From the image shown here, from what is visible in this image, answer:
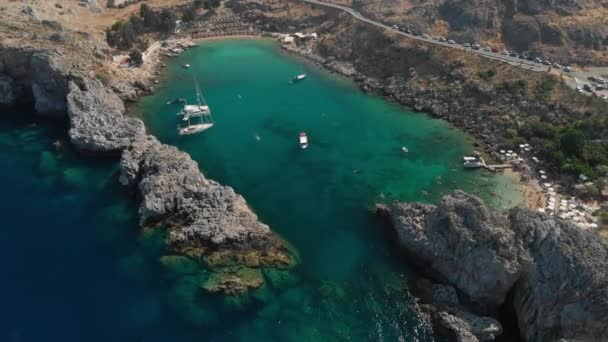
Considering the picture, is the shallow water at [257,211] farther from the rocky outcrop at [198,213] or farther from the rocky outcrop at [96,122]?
the rocky outcrop at [96,122]

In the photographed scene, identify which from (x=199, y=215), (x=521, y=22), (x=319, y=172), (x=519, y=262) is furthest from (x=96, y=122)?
(x=521, y=22)

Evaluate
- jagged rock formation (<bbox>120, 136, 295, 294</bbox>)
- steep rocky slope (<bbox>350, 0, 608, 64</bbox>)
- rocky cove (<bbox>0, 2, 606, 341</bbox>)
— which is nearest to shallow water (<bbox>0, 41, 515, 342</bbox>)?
jagged rock formation (<bbox>120, 136, 295, 294</bbox>)

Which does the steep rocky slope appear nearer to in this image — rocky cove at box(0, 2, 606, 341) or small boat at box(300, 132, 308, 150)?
rocky cove at box(0, 2, 606, 341)

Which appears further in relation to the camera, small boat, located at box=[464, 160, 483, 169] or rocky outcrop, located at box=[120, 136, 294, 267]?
small boat, located at box=[464, 160, 483, 169]

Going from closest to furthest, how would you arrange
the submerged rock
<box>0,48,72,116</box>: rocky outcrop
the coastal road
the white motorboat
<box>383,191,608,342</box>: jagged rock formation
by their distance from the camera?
<box>383,191,608,342</box>: jagged rock formation < the submerged rock < the white motorboat < <box>0,48,72,116</box>: rocky outcrop < the coastal road

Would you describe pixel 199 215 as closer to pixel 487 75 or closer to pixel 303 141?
pixel 303 141

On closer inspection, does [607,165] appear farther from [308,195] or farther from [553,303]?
[308,195]

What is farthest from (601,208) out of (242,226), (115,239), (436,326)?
(115,239)
